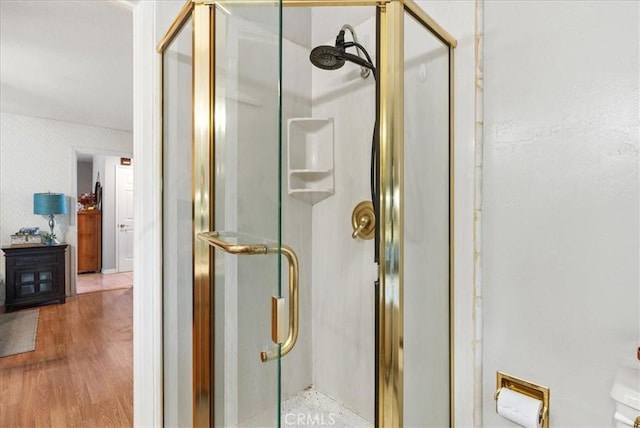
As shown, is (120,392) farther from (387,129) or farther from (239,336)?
(387,129)

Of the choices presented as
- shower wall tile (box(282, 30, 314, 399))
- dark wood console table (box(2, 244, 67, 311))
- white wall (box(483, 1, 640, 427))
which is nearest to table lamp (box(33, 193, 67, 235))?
dark wood console table (box(2, 244, 67, 311))

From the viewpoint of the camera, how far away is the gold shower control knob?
1.65 meters

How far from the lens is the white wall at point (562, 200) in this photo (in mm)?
899

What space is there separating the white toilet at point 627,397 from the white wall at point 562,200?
0.11 ft

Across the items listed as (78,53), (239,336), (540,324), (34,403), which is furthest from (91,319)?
(540,324)

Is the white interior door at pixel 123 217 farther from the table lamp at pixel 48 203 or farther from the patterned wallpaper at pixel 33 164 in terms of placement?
the table lamp at pixel 48 203

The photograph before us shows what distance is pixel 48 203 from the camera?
408 cm

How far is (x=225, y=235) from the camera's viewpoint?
2.97 feet

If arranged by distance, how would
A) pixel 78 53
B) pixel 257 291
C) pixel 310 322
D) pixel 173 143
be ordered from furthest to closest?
1. pixel 78 53
2. pixel 310 322
3. pixel 173 143
4. pixel 257 291

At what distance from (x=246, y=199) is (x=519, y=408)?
1.00 meters

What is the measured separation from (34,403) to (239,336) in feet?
7.14

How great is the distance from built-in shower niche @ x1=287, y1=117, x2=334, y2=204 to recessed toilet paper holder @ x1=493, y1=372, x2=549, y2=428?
1.10 meters

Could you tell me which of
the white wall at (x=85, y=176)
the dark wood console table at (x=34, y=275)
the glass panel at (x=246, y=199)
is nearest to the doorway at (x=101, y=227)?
the white wall at (x=85, y=176)

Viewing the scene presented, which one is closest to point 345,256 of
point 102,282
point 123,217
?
point 102,282
